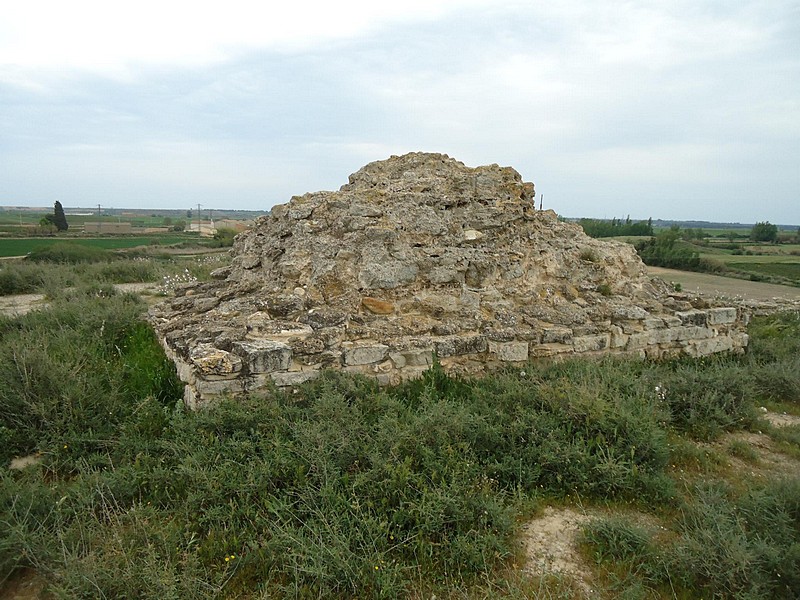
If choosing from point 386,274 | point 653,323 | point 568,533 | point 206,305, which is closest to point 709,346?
point 653,323

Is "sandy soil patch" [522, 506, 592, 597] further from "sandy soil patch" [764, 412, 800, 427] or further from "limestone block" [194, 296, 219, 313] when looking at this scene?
"limestone block" [194, 296, 219, 313]

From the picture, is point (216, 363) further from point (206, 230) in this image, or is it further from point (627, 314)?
point (206, 230)

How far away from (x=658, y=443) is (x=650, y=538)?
106 centimetres

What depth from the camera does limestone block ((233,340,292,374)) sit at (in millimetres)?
4621

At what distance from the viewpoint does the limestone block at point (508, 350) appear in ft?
18.6

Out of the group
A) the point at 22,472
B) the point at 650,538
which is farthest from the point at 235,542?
the point at 650,538

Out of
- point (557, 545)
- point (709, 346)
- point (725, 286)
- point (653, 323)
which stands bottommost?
point (557, 545)

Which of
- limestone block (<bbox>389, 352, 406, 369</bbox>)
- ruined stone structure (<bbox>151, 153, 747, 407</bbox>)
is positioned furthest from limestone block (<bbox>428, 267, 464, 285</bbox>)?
limestone block (<bbox>389, 352, 406, 369</bbox>)

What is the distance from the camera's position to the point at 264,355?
15.3ft

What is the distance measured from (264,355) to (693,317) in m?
6.05

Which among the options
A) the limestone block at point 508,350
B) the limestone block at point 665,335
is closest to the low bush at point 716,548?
the limestone block at point 508,350

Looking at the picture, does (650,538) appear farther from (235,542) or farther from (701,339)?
(701,339)

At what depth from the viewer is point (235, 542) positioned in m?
3.00

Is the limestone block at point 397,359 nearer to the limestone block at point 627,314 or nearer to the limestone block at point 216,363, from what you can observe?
the limestone block at point 216,363
